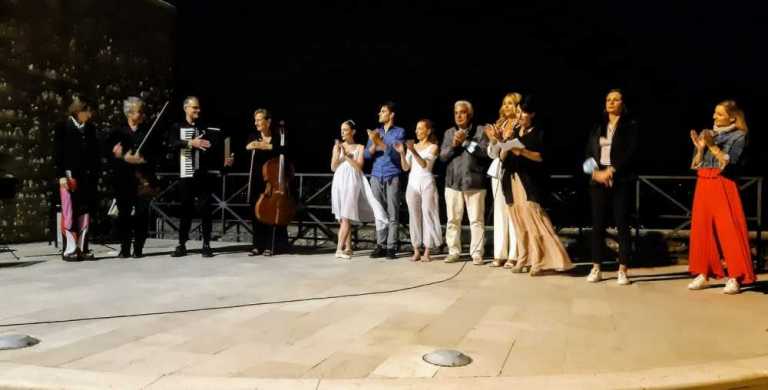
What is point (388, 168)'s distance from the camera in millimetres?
6707

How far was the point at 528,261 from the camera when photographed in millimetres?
5891

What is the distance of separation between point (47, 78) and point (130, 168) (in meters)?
2.81

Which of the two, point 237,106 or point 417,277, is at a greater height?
point 237,106

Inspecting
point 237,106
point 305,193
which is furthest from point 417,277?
point 237,106

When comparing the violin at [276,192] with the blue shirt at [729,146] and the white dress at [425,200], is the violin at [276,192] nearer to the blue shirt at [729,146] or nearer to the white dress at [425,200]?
the white dress at [425,200]

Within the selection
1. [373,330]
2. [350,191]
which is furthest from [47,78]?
[373,330]

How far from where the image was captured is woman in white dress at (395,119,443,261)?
655 cm

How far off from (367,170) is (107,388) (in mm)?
10954

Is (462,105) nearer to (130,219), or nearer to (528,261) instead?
(528,261)

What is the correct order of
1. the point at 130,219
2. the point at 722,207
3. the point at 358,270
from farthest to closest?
the point at 130,219
the point at 358,270
the point at 722,207

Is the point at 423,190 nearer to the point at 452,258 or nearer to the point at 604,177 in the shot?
the point at 452,258

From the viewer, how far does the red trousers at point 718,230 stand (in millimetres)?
4867

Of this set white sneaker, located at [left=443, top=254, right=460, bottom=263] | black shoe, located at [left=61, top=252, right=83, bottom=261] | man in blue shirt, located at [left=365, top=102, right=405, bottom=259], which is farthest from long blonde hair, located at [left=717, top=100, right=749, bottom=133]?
black shoe, located at [left=61, top=252, right=83, bottom=261]

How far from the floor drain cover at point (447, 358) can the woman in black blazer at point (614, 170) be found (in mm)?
2708
